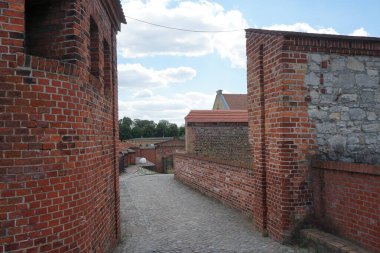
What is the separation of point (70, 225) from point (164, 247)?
2.81 m

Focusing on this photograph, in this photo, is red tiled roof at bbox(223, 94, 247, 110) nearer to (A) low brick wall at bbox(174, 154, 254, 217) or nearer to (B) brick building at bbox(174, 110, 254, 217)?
(B) brick building at bbox(174, 110, 254, 217)

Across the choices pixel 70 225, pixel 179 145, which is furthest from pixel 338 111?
pixel 179 145

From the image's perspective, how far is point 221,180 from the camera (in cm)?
1046

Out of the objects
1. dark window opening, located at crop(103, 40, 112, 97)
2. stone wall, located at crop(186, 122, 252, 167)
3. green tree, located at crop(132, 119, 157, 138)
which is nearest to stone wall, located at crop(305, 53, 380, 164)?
dark window opening, located at crop(103, 40, 112, 97)

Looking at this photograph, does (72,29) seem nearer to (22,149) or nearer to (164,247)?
(22,149)

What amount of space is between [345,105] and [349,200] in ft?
5.93

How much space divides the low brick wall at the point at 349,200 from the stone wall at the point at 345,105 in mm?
579

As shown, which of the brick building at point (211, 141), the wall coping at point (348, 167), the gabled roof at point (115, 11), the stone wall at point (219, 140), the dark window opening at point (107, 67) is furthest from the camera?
the stone wall at point (219, 140)

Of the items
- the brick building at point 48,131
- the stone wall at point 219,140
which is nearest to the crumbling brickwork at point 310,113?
the brick building at point 48,131

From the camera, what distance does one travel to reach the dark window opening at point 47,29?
4078mm

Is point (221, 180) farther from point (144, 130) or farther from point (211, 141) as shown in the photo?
point (144, 130)

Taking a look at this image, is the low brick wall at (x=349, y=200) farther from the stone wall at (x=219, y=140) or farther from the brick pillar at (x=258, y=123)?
the stone wall at (x=219, y=140)

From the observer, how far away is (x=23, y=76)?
11.2 feet

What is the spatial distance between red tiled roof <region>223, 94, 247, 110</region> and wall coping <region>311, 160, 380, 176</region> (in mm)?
35425
